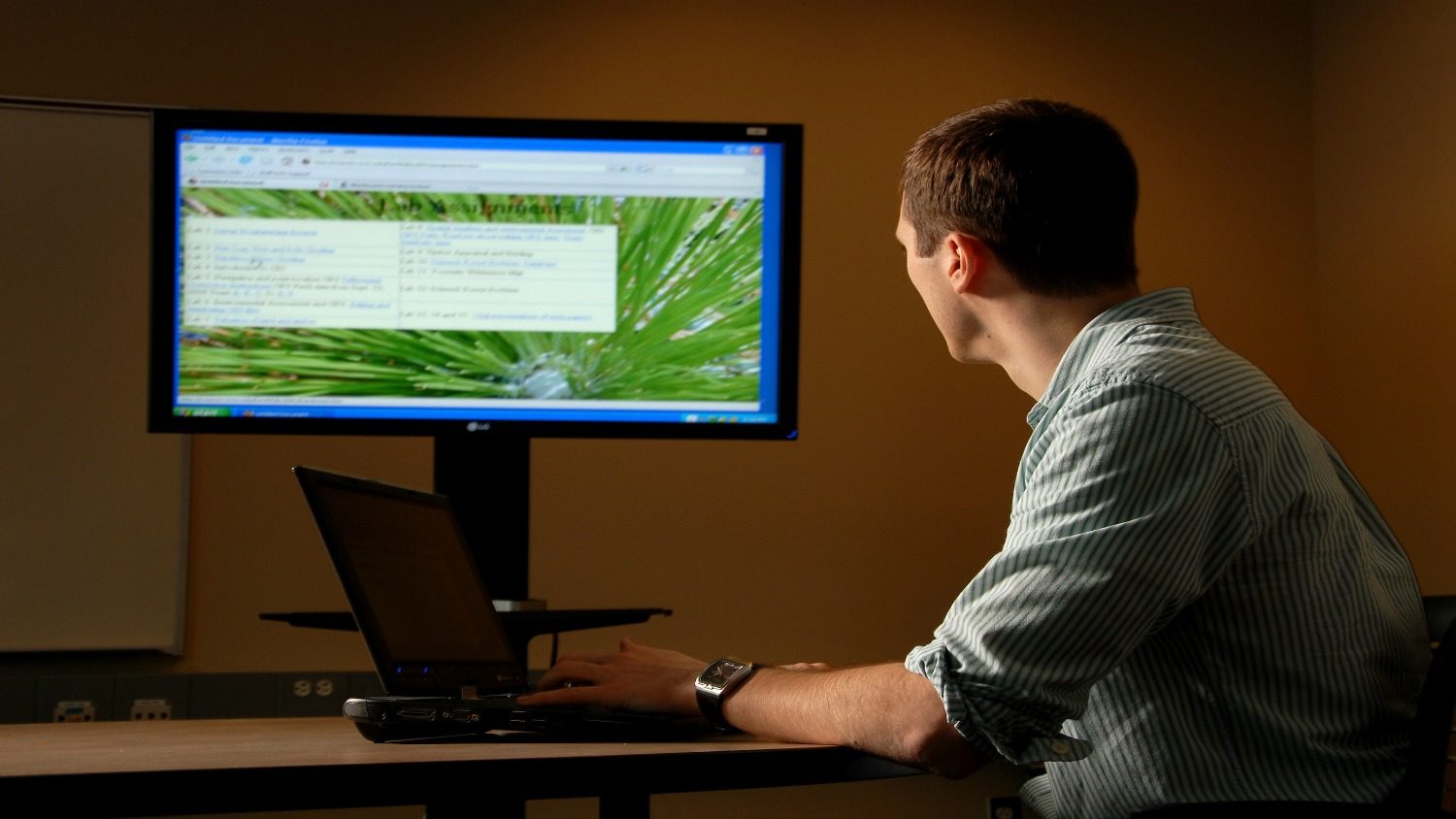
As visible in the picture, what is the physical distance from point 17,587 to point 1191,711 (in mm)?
2324

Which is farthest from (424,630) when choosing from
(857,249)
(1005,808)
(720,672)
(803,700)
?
(857,249)

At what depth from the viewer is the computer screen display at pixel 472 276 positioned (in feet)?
6.34

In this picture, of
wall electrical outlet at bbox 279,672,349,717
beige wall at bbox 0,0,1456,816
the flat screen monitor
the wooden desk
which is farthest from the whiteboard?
the wooden desk

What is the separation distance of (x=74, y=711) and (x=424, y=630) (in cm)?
156

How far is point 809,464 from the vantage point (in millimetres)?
2963

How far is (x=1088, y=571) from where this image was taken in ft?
3.34

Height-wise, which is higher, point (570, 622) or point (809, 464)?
point (809, 464)

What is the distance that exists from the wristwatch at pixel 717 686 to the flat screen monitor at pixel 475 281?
759 mm

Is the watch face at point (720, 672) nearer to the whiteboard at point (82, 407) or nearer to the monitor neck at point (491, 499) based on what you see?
the monitor neck at point (491, 499)

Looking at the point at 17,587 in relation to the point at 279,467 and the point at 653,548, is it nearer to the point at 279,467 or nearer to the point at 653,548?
the point at 279,467

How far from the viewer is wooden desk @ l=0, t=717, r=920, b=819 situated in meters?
0.86

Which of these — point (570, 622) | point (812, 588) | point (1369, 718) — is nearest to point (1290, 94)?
point (812, 588)

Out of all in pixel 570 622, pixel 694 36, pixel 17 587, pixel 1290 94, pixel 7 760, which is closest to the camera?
pixel 7 760

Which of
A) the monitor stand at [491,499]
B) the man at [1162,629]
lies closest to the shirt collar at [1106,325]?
the man at [1162,629]
